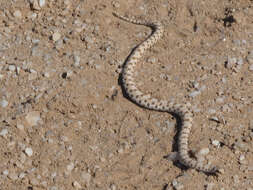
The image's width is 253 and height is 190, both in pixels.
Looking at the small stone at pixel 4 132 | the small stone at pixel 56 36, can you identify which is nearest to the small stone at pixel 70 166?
the small stone at pixel 4 132

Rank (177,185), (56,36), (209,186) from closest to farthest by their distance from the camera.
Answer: (209,186), (177,185), (56,36)

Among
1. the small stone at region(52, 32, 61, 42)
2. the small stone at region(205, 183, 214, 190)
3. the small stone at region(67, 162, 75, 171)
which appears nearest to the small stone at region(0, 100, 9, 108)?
the small stone at region(67, 162, 75, 171)

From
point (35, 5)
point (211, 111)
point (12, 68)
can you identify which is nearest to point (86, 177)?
point (211, 111)

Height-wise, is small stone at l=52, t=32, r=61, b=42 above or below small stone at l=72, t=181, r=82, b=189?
above

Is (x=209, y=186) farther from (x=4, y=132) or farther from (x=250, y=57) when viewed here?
(x=4, y=132)

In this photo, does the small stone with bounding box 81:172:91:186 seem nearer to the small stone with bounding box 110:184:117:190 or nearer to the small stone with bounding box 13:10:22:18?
the small stone with bounding box 110:184:117:190

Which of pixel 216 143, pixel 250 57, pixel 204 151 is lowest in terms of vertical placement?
pixel 204 151

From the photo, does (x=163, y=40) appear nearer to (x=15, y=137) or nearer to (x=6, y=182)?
(x=15, y=137)
